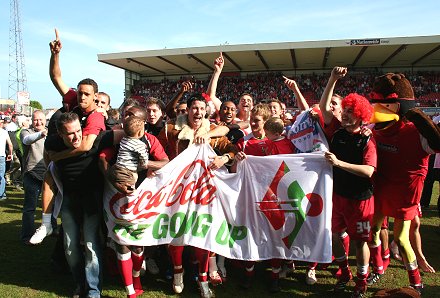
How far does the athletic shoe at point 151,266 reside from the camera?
459 cm

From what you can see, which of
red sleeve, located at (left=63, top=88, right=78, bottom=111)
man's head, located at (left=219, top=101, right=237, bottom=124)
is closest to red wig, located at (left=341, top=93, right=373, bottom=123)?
man's head, located at (left=219, top=101, right=237, bottom=124)

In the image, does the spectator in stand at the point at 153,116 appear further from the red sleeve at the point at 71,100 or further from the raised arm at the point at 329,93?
the raised arm at the point at 329,93

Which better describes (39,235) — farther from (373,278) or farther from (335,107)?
(373,278)

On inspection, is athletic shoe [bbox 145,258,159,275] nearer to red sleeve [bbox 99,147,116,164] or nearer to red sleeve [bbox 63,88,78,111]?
red sleeve [bbox 99,147,116,164]

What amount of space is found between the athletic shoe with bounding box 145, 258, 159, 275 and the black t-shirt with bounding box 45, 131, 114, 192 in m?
1.46

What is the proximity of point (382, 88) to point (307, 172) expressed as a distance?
140 cm

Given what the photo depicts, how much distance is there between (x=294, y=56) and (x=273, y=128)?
28.1 meters

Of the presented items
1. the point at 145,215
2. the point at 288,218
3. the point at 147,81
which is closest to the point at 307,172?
the point at 288,218

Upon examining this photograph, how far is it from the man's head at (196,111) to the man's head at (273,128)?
780mm

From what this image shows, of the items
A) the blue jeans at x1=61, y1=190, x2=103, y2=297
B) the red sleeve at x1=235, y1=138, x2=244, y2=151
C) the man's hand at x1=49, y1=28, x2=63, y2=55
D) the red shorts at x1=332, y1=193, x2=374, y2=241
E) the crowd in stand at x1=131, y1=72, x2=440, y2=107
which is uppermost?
the crowd in stand at x1=131, y1=72, x2=440, y2=107

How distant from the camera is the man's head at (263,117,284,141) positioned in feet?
13.5

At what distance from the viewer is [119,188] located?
3.55 metres

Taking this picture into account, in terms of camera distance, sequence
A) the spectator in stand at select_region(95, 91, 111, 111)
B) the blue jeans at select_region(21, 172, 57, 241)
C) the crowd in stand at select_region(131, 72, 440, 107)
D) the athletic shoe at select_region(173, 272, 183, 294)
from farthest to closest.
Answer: the crowd in stand at select_region(131, 72, 440, 107), the blue jeans at select_region(21, 172, 57, 241), the spectator in stand at select_region(95, 91, 111, 111), the athletic shoe at select_region(173, 272, 183, 294)

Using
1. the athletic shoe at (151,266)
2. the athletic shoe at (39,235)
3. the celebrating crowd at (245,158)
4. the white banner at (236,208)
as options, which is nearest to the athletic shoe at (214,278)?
the celebrating crowd at (245,158)
